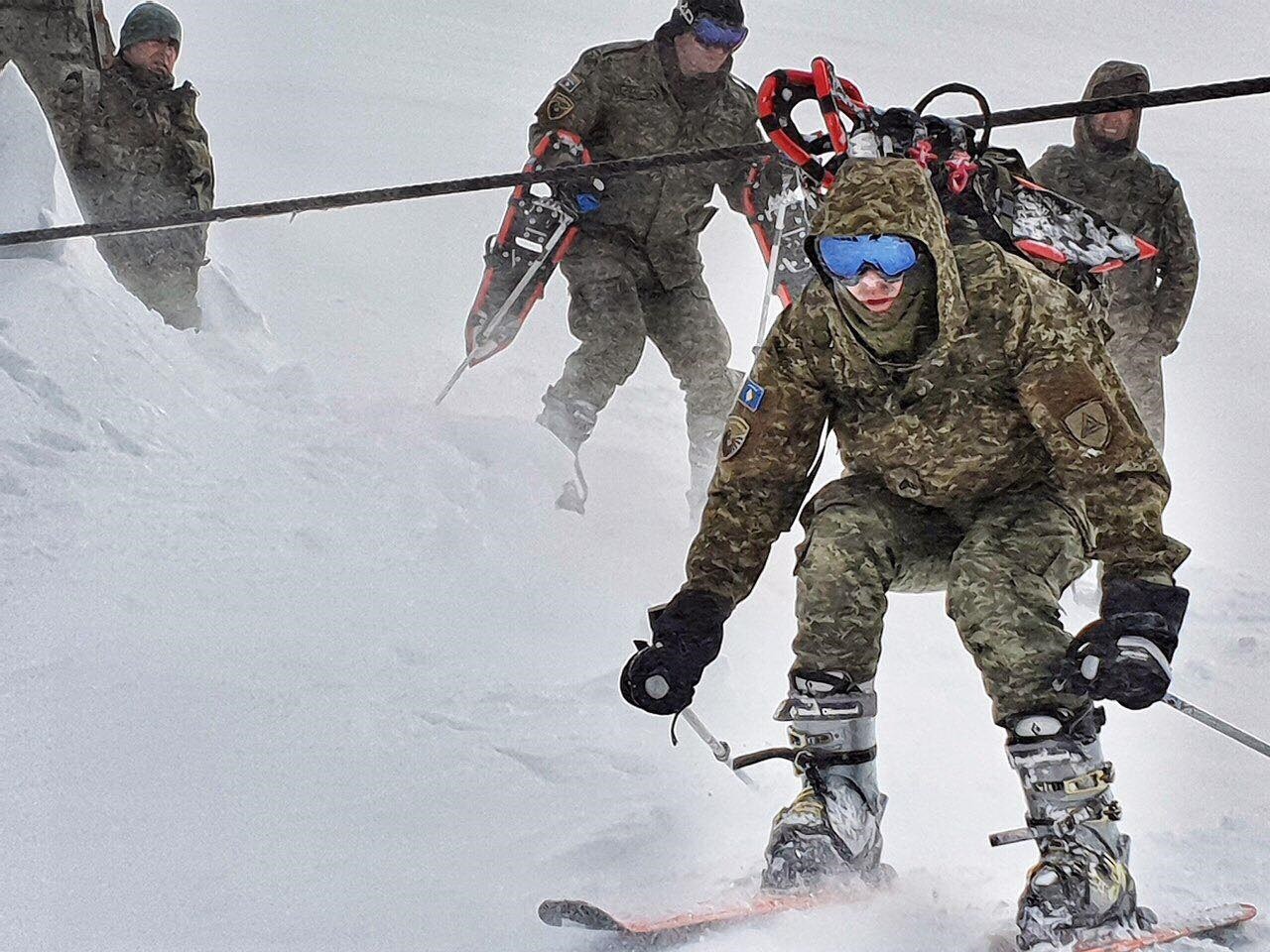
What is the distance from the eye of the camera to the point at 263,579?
4.77 meters

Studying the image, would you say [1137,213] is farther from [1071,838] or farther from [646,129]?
[1071,838]

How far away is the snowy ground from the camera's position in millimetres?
3273

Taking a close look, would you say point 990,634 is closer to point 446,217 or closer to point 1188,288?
→ point 1188,288

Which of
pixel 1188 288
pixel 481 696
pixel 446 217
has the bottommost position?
pixel 481 696

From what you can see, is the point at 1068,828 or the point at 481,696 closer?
the point at 1068,828

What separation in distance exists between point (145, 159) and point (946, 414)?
16.3ft

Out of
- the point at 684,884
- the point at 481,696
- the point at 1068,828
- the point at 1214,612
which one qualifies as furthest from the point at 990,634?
the point at 1214,612

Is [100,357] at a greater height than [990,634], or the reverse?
[100,357]

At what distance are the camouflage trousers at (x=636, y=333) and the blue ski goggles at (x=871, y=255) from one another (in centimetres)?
324

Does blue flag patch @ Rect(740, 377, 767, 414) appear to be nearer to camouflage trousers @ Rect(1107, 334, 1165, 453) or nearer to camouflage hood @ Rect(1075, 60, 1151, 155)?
camouflage hood @ Rect(1075, 60, 1151, 155)

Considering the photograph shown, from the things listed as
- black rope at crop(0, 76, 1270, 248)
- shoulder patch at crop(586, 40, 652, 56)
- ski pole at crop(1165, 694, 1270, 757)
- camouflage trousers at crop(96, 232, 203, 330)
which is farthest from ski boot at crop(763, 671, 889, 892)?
camouflage trousers at crop(96, 232, 203, 330)

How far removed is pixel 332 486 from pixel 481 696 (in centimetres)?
146

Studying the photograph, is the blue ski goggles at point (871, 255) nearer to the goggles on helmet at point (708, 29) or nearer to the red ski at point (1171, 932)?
the red ski at point (1171, 932)

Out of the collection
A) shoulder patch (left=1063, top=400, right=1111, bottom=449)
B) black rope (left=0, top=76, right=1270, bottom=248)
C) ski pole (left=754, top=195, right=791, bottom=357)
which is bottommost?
shoulder patch (left=1063, top=400, right=1111, bottom=449)
